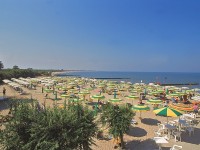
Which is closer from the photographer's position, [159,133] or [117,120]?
[117,120]

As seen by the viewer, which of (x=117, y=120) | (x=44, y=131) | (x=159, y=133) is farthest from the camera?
A: (x=159, y=133)

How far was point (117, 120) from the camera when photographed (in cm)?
1204

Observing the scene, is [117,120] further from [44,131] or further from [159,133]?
[44,131]

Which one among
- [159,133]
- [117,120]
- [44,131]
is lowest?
[159,133]

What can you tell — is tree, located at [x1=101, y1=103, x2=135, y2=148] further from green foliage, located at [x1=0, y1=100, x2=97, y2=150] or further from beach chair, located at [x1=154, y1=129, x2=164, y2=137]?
green foliage, located at [x1=0, y1=100, x2=97, y2=150]

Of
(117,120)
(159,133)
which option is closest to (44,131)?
(117,120)

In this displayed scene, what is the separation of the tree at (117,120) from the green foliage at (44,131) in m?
3.30

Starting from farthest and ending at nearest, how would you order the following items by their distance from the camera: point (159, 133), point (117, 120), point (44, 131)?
1. point (159, 133)
2. point (117, 120)
3. point (44, 131)

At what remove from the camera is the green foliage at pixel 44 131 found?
794 cm

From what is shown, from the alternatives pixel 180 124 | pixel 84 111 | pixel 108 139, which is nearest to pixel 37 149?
pixel 84 111

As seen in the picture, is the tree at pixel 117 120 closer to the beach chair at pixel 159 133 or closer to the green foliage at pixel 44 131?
the beach chair at pixel 159 133

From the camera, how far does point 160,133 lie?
46.4 feet

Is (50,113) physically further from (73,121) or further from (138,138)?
(138,138)

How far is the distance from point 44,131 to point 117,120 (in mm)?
5189
